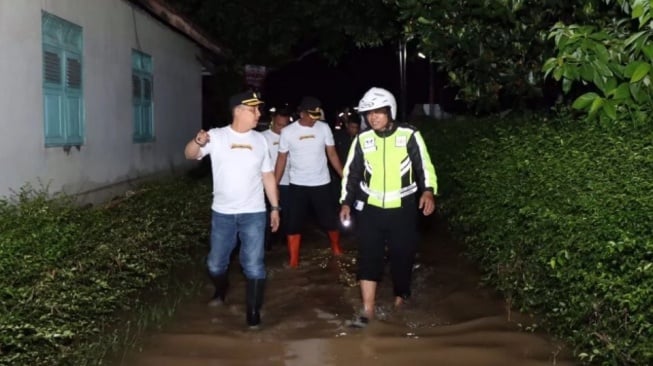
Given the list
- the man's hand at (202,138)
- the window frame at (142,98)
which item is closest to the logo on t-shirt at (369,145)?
the man's hand at (202,138)

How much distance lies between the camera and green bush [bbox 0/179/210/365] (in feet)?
14.1

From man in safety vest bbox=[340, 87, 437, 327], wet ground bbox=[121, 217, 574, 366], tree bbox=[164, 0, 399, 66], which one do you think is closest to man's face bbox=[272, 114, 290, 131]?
wet ground bbox=[121, 217, 574, 366]

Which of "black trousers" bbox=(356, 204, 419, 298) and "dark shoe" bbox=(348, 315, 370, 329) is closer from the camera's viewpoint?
"dark shoe" bbox=(348, 315, 370, 329)

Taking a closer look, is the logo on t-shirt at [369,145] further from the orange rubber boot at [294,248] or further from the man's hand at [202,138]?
the orange rubber boot at [294,248]

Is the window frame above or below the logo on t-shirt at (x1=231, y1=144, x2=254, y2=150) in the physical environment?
Result: above

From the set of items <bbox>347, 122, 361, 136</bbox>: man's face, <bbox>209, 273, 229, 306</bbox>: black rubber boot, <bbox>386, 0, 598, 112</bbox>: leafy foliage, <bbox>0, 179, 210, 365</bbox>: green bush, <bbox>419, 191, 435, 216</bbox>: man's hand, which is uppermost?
<bbox>386, 0, 598, 112</bbox>: leafy foliage

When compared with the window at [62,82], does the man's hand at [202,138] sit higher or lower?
lower

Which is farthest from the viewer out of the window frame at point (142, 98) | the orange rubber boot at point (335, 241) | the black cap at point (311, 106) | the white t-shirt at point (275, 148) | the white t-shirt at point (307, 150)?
the window frame at point (142, 98)

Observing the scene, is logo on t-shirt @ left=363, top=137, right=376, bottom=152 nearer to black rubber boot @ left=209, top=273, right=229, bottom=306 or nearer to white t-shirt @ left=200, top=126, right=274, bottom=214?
white t-shirt @ left=200, top=126, right=274, bottom=214

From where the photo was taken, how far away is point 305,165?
9.02 metres

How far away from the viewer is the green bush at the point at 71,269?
4301 millimetres

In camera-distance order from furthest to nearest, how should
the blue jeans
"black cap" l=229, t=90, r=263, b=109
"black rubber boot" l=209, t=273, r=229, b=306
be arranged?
"black rubber boot" l=209, t=273, r=229, b=306, the blue jeans, "black cap" l=229, t=90, r=263, b=109

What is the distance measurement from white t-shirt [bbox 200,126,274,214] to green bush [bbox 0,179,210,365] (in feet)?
2.70

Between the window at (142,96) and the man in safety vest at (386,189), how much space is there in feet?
18.5
